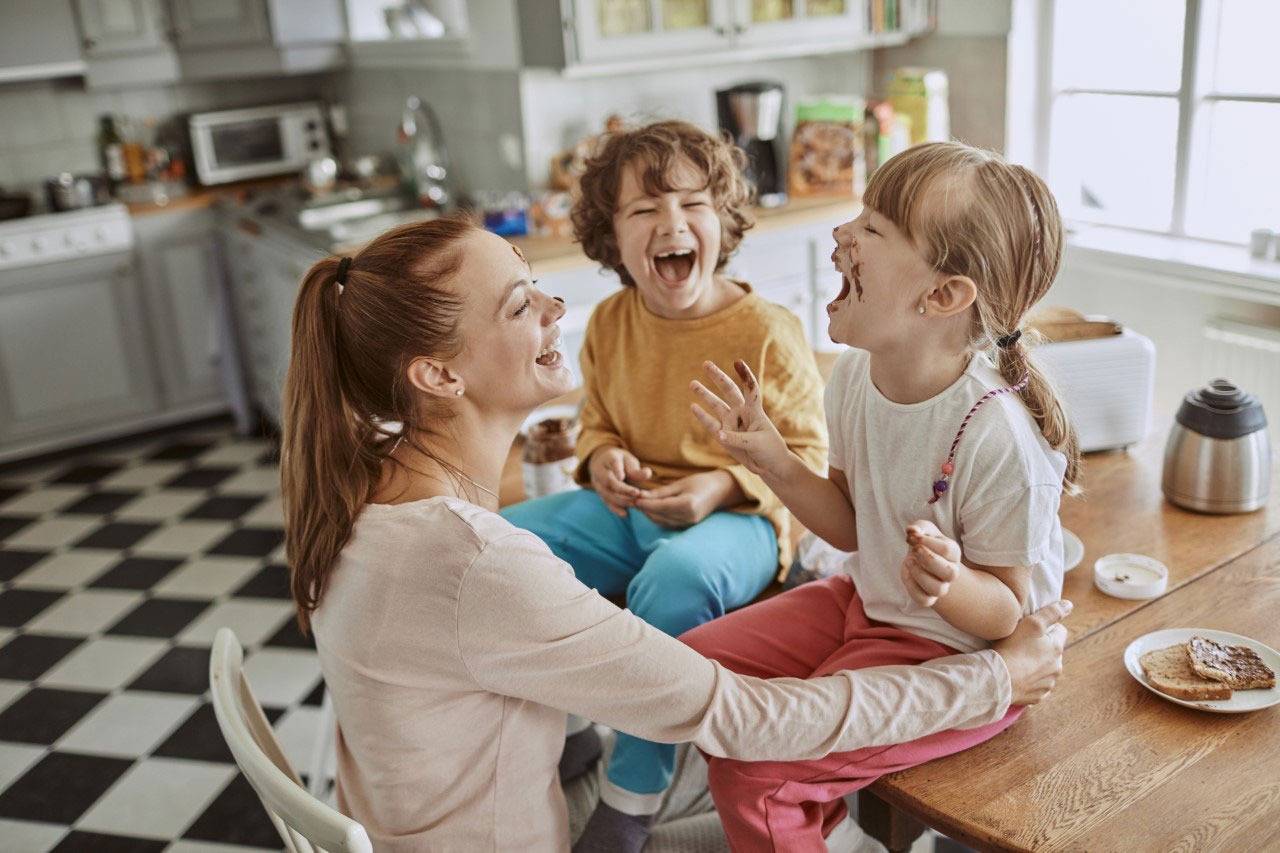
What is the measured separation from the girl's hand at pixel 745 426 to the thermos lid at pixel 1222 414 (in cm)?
64

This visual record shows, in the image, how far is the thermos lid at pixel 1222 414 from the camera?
1.51 meters

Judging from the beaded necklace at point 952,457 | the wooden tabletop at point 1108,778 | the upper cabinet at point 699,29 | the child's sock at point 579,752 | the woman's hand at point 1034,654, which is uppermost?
the upper cabinet at point 699,29

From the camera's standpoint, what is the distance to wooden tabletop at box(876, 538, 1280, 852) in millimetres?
963

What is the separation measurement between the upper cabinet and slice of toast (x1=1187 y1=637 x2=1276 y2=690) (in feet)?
7.89

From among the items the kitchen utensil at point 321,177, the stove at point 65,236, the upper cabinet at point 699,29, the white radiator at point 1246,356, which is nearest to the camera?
the white radiator at point 1246,356

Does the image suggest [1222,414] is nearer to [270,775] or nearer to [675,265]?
[675,265]

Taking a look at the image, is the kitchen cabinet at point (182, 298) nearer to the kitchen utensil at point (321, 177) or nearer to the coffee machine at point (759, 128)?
the kitchen utensil at point (321, 177)

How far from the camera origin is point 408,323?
1126 millimetres

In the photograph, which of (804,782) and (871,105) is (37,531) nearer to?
(871,105)

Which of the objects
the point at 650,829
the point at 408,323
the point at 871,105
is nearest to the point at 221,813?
the point at 650,829

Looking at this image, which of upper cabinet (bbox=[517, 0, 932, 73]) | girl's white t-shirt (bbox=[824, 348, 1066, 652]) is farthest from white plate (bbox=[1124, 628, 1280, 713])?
upper cabinet (bbox=[517, 0, 932, 73])

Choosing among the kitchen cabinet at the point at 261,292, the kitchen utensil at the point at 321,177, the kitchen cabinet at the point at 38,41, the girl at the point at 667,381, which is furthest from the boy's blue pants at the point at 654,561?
the kitchen cabinet at the point at 38,41

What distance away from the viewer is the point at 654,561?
141 cm

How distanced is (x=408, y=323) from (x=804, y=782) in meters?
0.60
